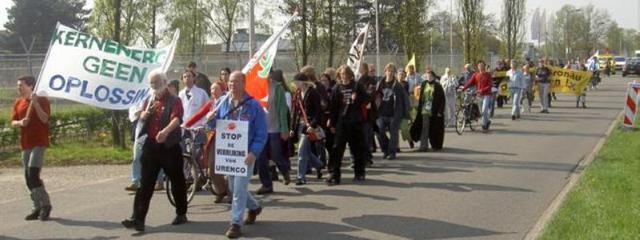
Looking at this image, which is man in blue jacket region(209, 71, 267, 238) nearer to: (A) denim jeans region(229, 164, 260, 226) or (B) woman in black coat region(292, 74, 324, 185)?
(A) denim jeans region(229, 164, 260, 226)

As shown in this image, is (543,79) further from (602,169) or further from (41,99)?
(41,99)

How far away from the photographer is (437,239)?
25.7 feet

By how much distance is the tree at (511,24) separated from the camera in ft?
152

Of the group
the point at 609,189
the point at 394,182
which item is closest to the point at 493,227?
the point at 609,189

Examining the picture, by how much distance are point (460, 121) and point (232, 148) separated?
12282 millimetres

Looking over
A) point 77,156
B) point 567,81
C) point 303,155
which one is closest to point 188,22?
point 567,81

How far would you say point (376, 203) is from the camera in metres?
9.91

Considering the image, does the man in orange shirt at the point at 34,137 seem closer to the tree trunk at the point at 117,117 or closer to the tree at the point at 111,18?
the tree trunk at the point at 117,117

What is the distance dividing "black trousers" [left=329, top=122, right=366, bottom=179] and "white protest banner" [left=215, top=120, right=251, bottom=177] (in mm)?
3605

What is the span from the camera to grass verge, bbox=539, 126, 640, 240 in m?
7.60

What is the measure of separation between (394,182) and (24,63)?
15492 millimetres

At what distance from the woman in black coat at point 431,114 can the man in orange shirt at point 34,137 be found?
8258 mm

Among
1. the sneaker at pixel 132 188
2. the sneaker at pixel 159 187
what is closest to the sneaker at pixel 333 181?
the sneaker at pixel 159 187

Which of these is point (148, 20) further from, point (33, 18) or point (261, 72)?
point (33, 18)
